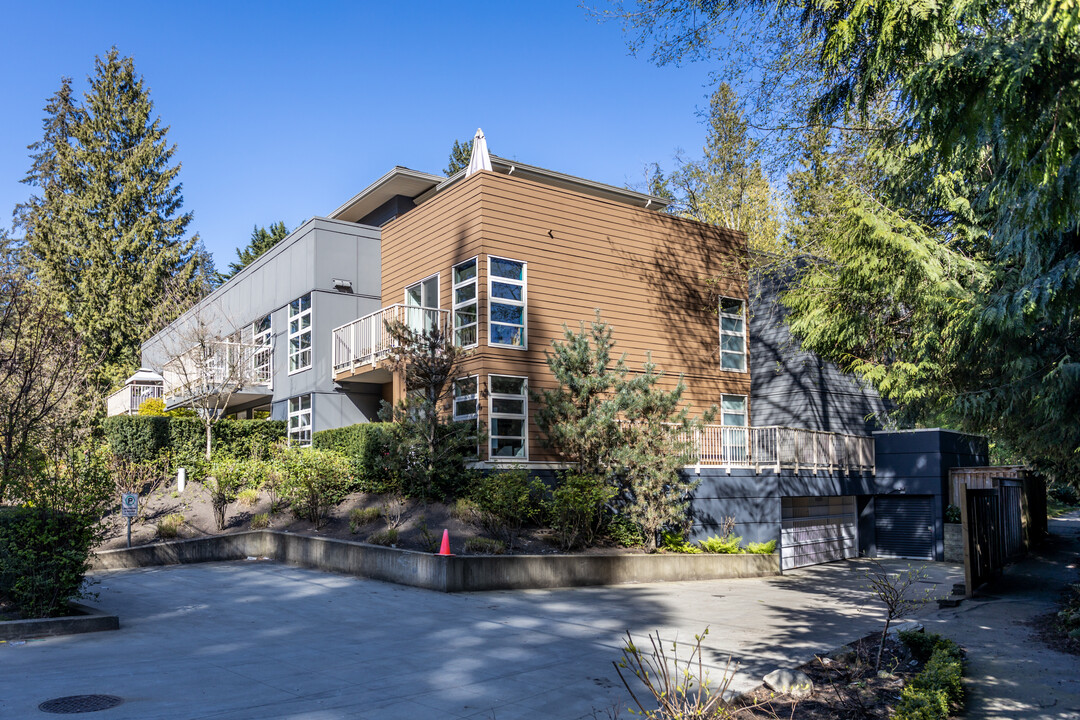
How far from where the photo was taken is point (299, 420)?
2292 centimetres

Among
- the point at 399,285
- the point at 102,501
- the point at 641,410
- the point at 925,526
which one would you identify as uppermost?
the point at 399,285

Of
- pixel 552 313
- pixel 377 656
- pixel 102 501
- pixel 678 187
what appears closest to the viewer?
pixel 377 656

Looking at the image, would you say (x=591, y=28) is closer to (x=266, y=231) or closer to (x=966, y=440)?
(x=966, y=440)

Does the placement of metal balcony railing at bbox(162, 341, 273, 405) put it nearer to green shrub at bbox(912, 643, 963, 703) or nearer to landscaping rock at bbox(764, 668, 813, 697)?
landscaping rock at bbox(764, 668, 813, 697)

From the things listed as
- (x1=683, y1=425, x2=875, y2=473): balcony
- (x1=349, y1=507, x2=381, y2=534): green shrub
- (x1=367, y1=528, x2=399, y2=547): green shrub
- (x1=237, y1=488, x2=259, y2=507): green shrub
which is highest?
(x1=683, y1=425, x2=875, y2=473): balcony

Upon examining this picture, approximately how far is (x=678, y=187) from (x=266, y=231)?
27.8m

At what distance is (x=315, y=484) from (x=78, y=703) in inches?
389

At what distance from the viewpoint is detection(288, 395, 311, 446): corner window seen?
73.7ft

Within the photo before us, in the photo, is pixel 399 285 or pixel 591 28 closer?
pixel 591 28

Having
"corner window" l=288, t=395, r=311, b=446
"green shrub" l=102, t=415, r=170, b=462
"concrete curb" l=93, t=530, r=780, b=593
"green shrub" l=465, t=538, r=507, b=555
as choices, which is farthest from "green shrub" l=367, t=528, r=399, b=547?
"green shrub" l=102, t=415, r=170, b=462

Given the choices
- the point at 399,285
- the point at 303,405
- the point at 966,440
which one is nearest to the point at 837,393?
the point at 966,440

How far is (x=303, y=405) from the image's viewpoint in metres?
22.8

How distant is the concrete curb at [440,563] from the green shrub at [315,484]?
0.89 meters

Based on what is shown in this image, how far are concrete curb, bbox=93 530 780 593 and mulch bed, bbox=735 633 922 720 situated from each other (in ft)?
18.2
